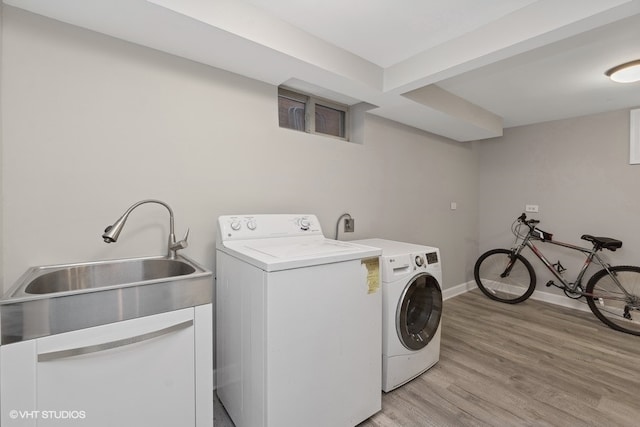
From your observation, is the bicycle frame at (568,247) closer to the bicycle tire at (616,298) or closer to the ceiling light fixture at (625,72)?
the bicycle tire at (616,298)

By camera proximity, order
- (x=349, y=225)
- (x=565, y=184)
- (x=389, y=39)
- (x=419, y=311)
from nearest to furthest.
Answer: (x=389, y=39) < (x=419, y=311) < (x=349, y=225) < (x=565, y=184)

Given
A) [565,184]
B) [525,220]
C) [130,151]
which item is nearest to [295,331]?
[130,151]

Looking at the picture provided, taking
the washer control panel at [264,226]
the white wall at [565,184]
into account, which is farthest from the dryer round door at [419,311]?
the white wall at [565,184]

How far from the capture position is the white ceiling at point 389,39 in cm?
132

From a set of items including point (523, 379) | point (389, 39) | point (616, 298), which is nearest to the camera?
point (389, 39)

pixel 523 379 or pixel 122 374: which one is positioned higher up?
pixel 122 374

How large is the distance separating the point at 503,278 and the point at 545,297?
476 mm

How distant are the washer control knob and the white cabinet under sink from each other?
0.93 m

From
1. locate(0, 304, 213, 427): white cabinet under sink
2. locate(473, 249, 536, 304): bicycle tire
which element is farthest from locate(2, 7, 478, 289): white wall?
locate(473, 249, 536, 304): bicycle tire

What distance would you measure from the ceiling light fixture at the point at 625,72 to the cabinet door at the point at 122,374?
10.5 feet

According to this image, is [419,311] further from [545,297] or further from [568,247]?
[545,297]

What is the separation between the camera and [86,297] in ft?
3.12

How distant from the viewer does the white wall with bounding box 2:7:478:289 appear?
1289mm

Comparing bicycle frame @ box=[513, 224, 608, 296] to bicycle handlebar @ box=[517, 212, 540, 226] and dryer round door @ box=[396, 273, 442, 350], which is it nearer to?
bicycle handlebar @ box=[517, 212, 540, 226]
